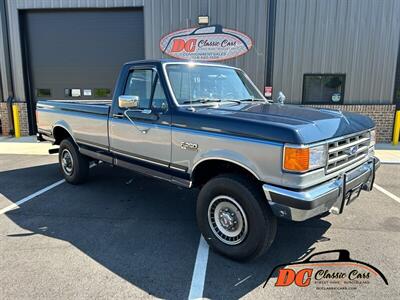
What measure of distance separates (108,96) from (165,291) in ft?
31.2

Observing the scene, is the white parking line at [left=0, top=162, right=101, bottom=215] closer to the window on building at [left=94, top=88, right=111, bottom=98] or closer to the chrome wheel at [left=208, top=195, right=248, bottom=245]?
the chrome wheel at [left=208, top=195, right=248, bottom=245]

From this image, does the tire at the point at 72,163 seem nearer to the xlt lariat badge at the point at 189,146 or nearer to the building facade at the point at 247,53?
the xlt lariat badge at the point at 189,146

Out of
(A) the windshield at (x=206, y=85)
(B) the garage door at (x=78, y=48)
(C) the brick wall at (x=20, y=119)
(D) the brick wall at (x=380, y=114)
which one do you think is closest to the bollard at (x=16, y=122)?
(C) the brick wall at (x=20, y=119)

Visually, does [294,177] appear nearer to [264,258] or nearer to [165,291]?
[264,258]

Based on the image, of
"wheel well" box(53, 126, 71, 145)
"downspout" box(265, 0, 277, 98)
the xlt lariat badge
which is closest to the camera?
the xlt lariat badge

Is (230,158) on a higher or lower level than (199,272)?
higher

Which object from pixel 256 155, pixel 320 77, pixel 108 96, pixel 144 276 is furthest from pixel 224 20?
pixel 144 276

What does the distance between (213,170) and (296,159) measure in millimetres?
1131

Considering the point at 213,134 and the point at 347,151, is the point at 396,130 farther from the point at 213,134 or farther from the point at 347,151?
the point at 213,134

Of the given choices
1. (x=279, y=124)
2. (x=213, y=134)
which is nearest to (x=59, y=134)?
(x=213, y=134)

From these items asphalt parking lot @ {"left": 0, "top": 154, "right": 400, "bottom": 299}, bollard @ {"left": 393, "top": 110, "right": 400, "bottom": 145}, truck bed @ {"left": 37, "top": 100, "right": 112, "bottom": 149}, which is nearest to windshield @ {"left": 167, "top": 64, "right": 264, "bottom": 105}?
truck bed @ {"left": 37, "top": 100, "right": 112, "bottom": 149}

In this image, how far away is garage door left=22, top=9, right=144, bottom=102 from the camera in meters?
10.8

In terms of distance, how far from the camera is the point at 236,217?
328 cm

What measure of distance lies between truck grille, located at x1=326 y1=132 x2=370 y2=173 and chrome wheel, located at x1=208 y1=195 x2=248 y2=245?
38.0 inches
